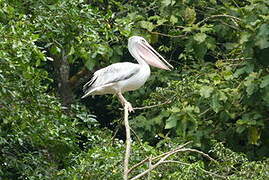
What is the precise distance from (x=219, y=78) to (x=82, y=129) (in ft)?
5.14

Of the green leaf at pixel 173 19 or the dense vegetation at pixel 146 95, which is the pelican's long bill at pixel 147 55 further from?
the green leaf at pixel 173 19

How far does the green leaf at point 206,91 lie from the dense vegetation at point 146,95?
0.04 feet

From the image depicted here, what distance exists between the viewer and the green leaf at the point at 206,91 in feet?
28.6

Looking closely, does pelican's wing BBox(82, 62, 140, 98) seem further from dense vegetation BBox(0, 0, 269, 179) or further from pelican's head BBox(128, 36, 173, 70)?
dense vegetation BBox(0, 0, 269, 179)

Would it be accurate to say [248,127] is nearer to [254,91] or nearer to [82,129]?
[254,91]

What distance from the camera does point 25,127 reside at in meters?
8.12

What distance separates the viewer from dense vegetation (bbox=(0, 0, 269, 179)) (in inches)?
288

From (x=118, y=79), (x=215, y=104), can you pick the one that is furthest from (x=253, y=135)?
(x=118, y=79)

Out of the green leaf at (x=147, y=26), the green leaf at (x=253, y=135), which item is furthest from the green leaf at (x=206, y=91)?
the green leaf at (x=147, y=26)

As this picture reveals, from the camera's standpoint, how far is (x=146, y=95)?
10.6 m

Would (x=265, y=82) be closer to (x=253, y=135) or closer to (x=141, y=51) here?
(x=253, y=135)

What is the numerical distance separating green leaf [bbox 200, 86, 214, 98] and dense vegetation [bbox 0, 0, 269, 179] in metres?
0.01

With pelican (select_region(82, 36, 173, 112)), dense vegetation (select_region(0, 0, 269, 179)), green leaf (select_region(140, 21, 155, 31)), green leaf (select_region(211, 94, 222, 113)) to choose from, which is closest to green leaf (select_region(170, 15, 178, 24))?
dense vegetation (select_region(0, 0, 269, 179))

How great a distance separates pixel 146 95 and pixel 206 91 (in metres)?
1.95
